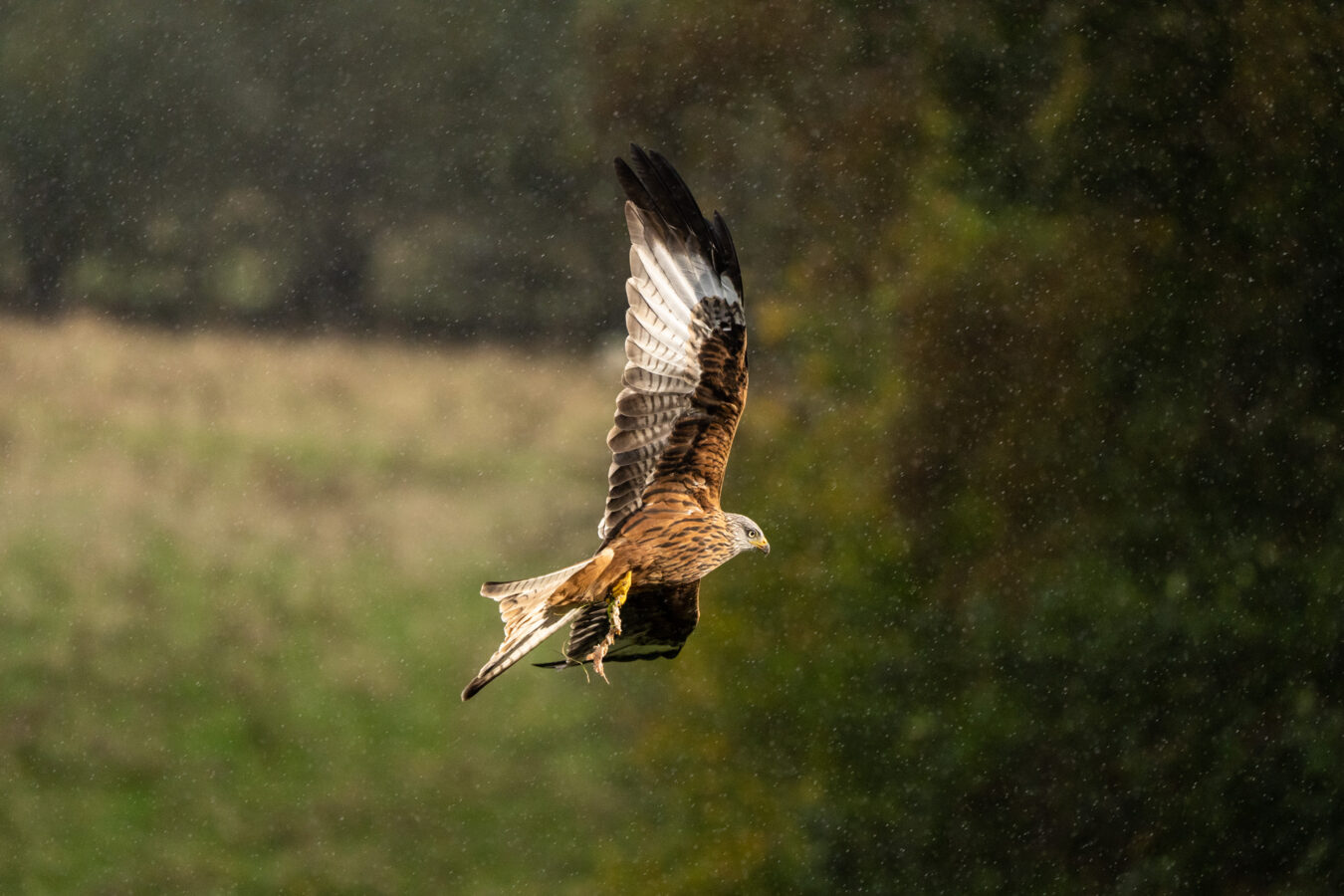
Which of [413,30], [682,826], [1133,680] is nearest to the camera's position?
[413,30]

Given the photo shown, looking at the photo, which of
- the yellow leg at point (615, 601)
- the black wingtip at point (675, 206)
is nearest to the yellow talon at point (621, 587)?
the yellow leg at point (615, 601)

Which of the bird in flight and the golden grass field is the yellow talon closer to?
the bird in flight

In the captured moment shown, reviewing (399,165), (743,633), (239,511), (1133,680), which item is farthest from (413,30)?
(1133,680)

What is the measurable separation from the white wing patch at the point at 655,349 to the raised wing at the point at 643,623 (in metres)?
0.28

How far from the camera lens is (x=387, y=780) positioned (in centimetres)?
880

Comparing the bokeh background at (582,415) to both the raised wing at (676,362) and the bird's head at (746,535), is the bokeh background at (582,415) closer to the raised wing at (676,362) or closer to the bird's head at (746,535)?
the raised wing at (676,362)

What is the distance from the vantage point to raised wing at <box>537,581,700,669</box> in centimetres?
460

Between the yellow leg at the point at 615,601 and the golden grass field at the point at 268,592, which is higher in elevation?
the golden grass field at the point at 268,592

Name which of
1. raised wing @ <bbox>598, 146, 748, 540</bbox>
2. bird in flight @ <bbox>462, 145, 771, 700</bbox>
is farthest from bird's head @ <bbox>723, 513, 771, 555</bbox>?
raised wing @ <bbox>598, 146, 748, 540</bbox>

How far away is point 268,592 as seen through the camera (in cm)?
877

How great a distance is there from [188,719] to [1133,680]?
589 cm

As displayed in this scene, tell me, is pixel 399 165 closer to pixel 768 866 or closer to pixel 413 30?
pixel 413 30

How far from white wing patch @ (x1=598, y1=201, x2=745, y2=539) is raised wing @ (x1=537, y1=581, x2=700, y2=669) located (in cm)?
28

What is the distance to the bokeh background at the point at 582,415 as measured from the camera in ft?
28.1
